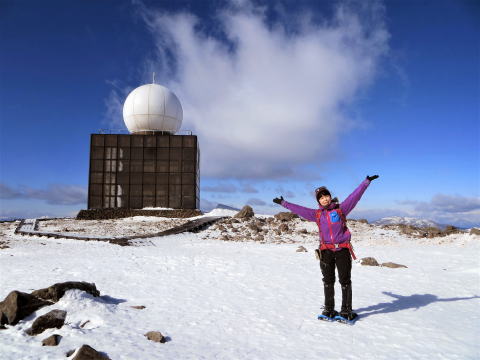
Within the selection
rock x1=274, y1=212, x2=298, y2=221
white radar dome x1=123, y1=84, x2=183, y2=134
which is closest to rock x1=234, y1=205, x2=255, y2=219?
rock x1=274, y1=212, x2=298, y2=221

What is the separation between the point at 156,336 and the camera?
3682mm

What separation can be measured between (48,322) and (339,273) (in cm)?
352

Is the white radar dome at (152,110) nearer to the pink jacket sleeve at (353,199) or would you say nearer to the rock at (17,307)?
the rock at (17,307)

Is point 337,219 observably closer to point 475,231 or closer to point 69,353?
point 69,353

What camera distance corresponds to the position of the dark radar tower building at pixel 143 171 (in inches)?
1162

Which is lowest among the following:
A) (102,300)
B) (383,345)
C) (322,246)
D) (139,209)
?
(383,345)

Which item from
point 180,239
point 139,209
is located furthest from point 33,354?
point 139,209

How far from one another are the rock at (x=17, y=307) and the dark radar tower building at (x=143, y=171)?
25497 millimetres

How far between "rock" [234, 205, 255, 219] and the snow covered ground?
35.5ft

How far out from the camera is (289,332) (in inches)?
160

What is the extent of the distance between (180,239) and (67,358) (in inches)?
429

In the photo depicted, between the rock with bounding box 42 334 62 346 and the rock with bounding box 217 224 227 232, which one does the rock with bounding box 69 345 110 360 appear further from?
the rock with bounding box 217 224 227 232

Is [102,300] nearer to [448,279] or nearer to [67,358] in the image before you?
[67,358]

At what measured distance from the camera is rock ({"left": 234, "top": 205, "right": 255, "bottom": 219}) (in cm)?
2088
